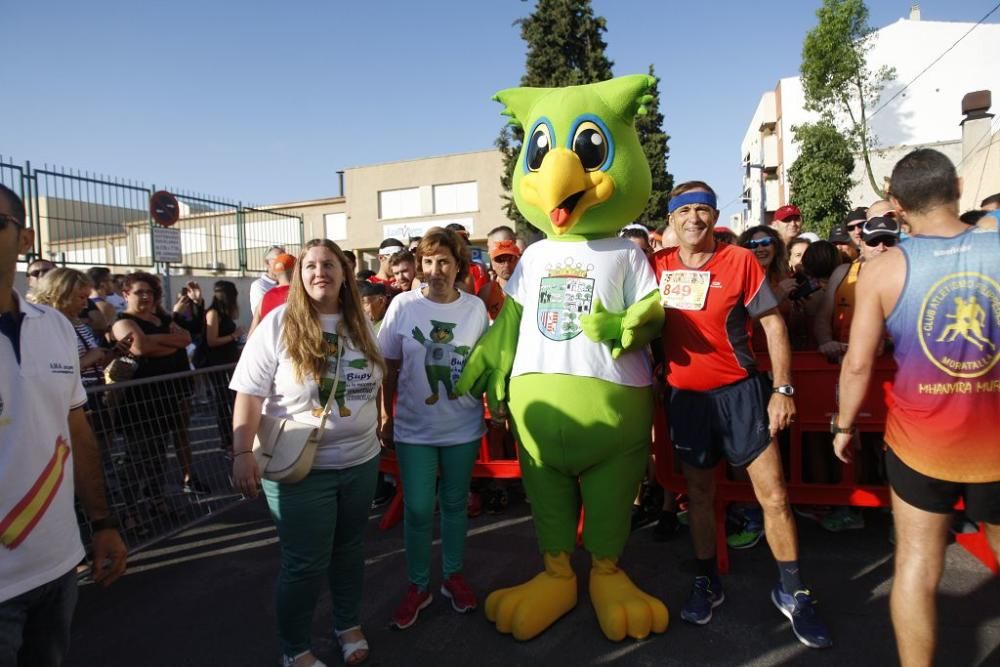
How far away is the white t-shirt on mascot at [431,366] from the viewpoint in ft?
9.57

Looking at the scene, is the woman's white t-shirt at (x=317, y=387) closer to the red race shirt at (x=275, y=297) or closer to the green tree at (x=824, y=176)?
the red race shirt at (x=275, y=297)

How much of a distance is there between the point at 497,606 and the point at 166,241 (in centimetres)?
830

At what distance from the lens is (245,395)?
2.33 meters

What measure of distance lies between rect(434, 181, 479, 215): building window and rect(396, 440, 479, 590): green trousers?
2586cm

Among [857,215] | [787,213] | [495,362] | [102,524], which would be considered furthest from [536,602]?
[787,213]

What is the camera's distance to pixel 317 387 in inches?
93.6

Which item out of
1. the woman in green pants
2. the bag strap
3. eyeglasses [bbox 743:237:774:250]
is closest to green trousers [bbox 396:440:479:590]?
the woman in green pants

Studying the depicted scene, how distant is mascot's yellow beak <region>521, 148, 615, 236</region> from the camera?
2754 millimetres

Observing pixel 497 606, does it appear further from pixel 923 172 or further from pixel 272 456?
pixel 923 172

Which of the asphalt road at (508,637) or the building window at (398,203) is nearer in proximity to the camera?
A: the asphalt road at (508,637)

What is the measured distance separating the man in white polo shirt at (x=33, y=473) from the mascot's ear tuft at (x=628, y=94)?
2.46 meters

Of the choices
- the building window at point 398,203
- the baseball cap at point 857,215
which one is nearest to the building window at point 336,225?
the building window at point 398,203

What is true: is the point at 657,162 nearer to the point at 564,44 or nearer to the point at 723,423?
the point at 564,44

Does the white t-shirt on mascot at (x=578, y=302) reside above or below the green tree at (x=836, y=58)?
below
